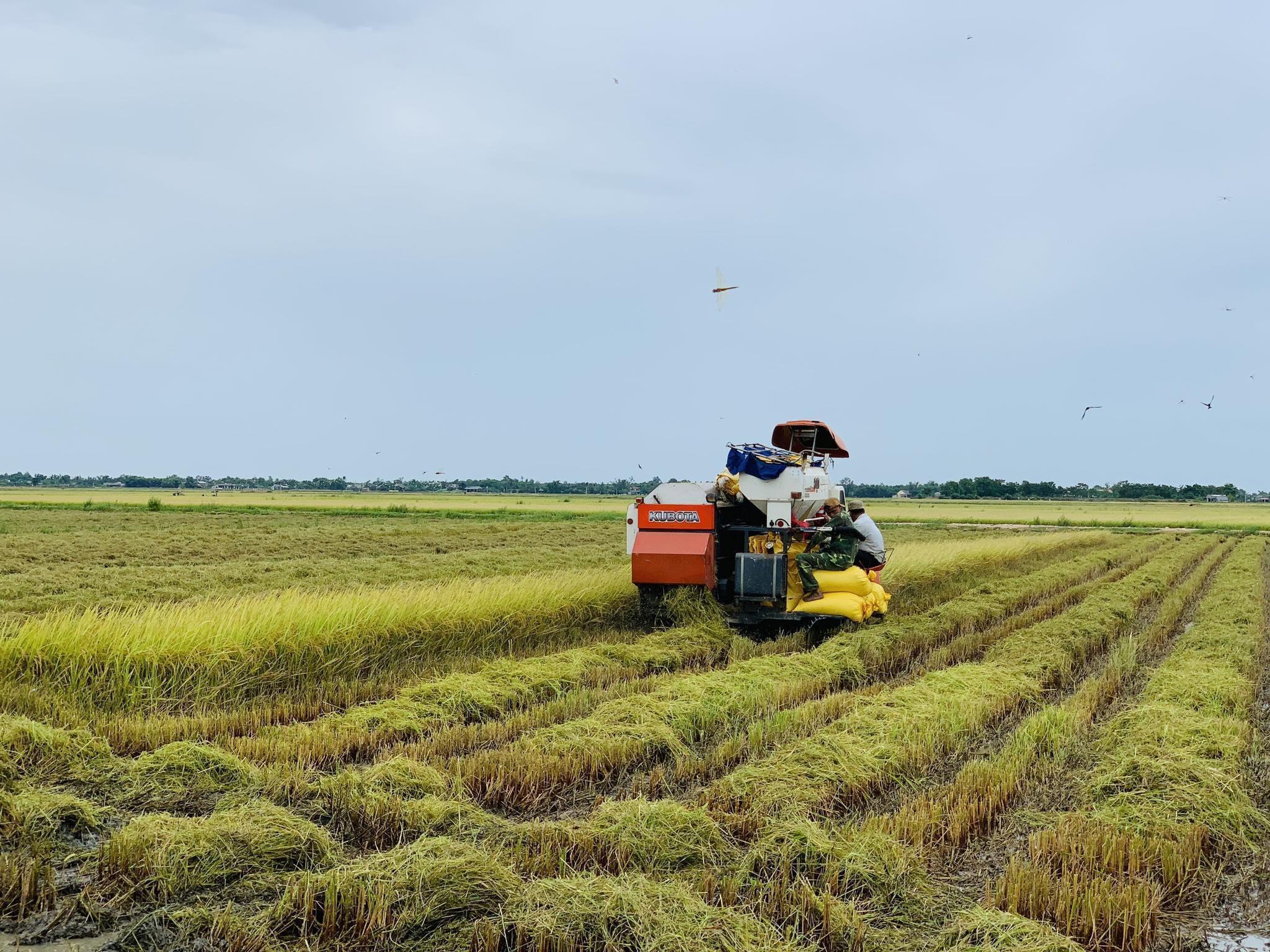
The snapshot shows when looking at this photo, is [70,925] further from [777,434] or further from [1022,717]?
[777,434]

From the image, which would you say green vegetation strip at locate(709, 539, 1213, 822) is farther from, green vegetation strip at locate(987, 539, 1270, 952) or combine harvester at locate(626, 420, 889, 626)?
combine harvester at locate(626, 420, 889, 626)

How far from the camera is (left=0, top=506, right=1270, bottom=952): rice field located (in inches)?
141

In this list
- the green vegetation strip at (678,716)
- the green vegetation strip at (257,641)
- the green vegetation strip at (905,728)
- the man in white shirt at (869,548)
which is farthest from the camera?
the man in white shirt at (869,548)

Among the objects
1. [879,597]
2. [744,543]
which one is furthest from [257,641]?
[879,597]

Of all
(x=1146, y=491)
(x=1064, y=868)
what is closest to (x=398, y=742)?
(x=1064, y=868)

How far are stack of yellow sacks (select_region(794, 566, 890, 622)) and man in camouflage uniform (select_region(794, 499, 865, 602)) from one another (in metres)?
0.07

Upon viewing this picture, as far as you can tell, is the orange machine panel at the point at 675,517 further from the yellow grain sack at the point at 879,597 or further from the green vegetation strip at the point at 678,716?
the yellow grain sack at the point at 879,597

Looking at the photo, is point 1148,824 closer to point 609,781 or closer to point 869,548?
point 609,781

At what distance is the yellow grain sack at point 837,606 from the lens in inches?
394

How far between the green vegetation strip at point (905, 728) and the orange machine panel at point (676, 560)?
2945 mm

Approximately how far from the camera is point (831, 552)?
10.3 metres

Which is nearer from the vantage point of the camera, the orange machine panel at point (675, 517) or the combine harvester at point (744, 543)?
the combine harvester at point (744, 543)

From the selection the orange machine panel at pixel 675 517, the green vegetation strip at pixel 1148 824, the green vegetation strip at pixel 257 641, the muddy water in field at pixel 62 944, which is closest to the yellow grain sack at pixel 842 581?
the orange machine panel at pixel 675 517

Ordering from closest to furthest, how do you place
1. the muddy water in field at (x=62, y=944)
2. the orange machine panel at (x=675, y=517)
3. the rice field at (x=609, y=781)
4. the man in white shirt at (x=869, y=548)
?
the muddy water in field at (x=62, y=944)
the rice field at (x=609, y=781)
the orange machine panel at (x=675, y=517)
the man in white shirt at (x=869, y=548)
